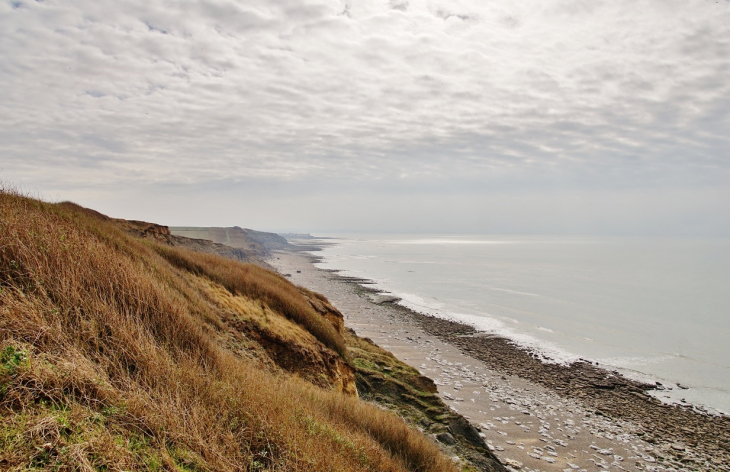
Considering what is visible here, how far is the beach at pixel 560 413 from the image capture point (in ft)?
43.5

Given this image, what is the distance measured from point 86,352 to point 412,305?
128ft

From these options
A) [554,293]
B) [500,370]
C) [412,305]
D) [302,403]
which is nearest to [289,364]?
[302,403]

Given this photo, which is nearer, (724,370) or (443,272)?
(724,370)

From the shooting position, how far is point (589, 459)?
1304 centimetres

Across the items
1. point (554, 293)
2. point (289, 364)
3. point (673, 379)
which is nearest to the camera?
point (289, 364)

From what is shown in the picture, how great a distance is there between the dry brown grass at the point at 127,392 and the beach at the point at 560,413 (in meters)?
8.91

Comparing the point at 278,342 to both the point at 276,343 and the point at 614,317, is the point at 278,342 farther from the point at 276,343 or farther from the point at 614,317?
the point at 614,317

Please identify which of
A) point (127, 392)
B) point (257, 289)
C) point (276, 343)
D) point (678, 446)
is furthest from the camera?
point (678, 446)

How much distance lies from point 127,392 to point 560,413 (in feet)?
57.7

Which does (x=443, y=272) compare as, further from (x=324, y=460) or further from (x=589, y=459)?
(x=324, y=460)

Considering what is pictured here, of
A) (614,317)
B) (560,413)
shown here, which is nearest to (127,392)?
(560,413)

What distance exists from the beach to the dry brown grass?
8910 millimetres

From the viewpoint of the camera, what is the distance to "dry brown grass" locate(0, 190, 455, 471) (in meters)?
3.73

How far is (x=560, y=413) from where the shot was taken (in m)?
16.7
